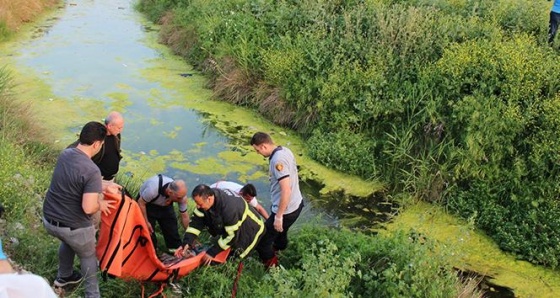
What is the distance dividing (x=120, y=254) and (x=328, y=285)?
165 centimetres

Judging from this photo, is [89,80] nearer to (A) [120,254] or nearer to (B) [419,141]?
(B) [419,141]

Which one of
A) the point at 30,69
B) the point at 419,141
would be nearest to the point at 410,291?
the point at 419,141

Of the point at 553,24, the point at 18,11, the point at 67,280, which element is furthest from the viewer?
the point at 18,11

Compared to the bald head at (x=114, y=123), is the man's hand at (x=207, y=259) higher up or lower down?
lower down

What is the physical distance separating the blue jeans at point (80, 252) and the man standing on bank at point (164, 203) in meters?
0.76

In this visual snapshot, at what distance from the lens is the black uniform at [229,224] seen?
15.2 feet

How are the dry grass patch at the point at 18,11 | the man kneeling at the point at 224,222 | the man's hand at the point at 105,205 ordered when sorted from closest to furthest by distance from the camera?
the man's hand at the point at 105,205 → the man kneeling at the point at 224,222 → the dry grass patch at the point at 18,11

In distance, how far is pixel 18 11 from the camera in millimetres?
14562

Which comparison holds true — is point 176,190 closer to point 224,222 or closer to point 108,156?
point 224,222

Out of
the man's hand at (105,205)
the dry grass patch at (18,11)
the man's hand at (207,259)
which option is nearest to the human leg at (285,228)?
the man's hand at (207,259)

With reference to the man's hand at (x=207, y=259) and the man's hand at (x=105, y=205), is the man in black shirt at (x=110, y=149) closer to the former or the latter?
the man's hand at (x=105, y=205)

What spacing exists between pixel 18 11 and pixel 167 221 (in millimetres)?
11779

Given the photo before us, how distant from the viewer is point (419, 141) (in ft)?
25.8

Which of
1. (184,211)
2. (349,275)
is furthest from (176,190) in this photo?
(349,275)
